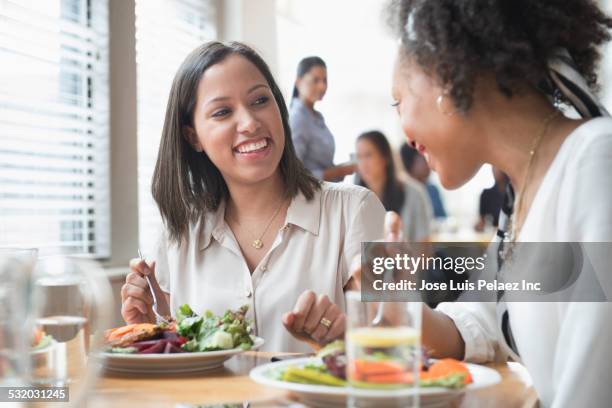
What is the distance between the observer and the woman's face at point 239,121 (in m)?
1.85

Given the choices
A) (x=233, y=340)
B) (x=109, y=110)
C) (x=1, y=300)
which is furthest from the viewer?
(x=109, y=110)

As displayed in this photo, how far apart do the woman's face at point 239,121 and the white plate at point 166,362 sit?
2.34 ft

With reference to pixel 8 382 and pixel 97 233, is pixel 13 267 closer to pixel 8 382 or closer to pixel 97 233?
pixel 8 382

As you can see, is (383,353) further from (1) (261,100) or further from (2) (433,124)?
(1) (261,100)

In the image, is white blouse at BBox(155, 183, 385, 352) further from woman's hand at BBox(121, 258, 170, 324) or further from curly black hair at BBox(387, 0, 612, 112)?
curly black hair at BBox(387, 0, 612, 112)

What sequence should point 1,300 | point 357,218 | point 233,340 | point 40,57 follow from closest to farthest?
1. point 1,300
2. point 233,340
3. point 357,218
4. point 40,57

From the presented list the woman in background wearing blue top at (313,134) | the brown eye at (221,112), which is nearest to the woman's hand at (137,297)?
the brown eye at (221,112)

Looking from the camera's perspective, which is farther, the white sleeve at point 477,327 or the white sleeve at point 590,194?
the white sleeve at point 477,327

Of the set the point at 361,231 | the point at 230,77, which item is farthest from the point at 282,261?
the point at 230,77

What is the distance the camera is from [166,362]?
1.20 meters

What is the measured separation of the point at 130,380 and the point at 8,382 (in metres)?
0.31

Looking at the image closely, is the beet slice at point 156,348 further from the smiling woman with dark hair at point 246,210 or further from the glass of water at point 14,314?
the smiling woman with dark hair at point 246,210

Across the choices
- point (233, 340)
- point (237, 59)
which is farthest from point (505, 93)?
point (237, 59)

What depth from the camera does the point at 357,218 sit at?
187 centimetres
